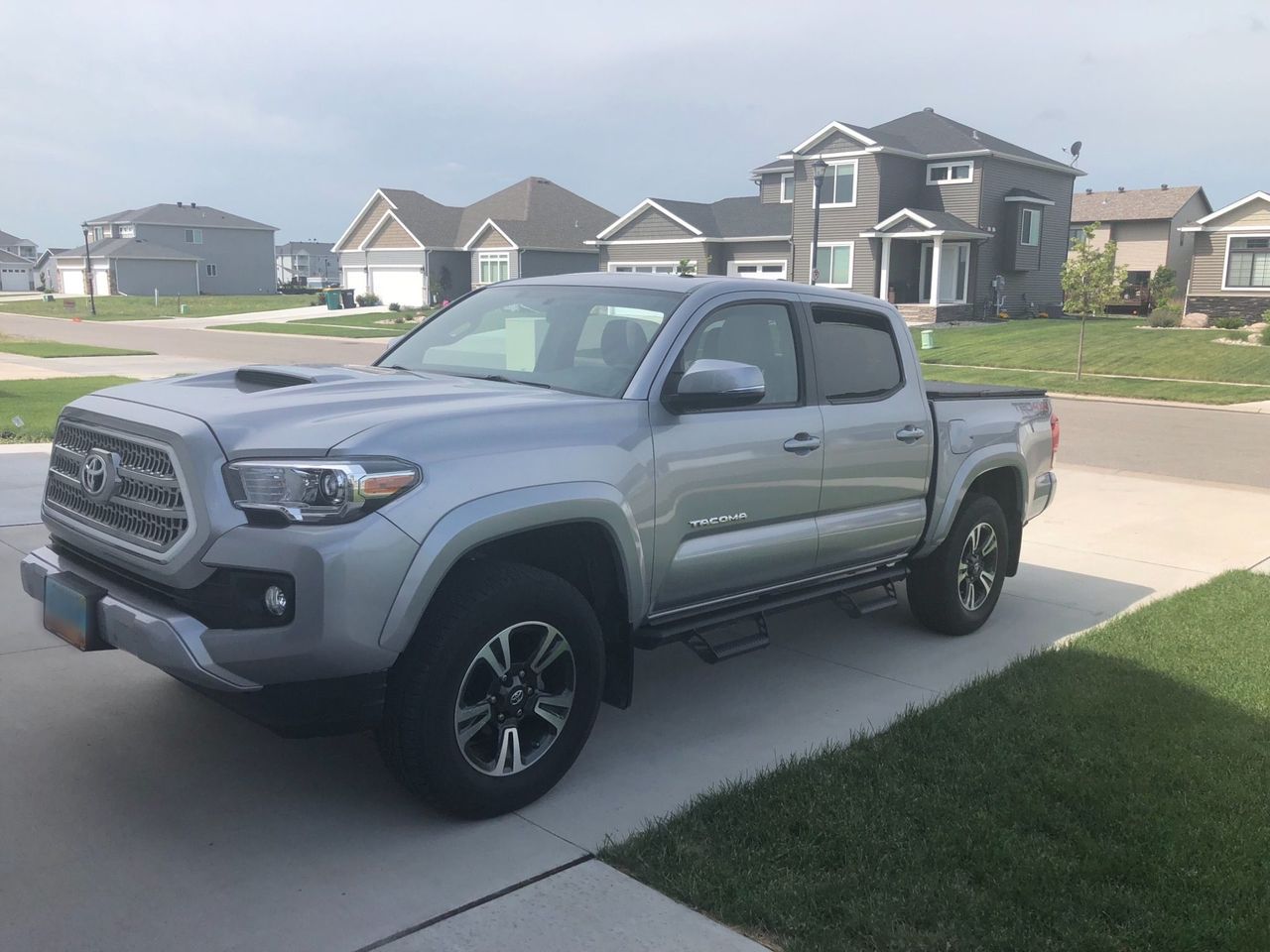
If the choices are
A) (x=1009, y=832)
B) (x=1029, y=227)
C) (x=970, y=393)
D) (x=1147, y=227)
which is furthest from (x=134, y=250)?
(x=1009, y=832)

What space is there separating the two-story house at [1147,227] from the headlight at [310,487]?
5791 cm

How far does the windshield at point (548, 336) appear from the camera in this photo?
478 cm

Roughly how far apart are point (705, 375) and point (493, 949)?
2.23 metres

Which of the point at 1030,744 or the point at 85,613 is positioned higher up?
the point at 85,613

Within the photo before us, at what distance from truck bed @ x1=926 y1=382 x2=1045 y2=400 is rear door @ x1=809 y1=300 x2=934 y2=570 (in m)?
0.33

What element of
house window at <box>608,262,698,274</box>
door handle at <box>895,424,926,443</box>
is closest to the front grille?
door handle at <box>895,424,926,443</box>

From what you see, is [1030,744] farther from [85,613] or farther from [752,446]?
[85,613]

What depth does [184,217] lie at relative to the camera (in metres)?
85.8

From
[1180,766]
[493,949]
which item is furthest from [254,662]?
[1180,766]

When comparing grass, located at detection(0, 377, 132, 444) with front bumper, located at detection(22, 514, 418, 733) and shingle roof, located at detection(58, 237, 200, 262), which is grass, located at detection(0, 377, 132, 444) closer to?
front bumper, located at detection(22, 514, 418, 733)

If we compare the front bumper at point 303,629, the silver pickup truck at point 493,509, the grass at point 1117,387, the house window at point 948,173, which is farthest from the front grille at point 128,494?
the house window at point 948,173

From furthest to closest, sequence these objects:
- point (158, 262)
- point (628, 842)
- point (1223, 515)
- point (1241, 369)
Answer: point (158, 262), point (1241, 369), point (1223, 515), point (628, 842)

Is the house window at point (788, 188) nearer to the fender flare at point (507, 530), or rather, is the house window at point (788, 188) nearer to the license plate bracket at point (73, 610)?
the fender flare at point (507, 530)

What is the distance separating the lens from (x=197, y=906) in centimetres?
338
